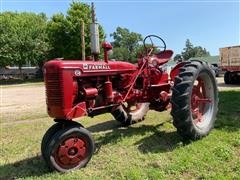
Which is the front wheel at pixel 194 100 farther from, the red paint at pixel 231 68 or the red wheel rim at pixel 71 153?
the red paint at pixel 231 68

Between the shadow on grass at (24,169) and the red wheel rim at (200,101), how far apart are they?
114 inches

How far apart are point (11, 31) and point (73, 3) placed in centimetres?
887

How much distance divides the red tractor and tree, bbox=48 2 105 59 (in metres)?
31.4

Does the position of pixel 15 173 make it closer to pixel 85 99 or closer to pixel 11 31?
pixel 85 99

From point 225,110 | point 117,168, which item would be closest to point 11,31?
point 225,110

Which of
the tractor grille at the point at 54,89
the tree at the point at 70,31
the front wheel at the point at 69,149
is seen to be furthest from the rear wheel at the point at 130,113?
the tree at the point at 70,31

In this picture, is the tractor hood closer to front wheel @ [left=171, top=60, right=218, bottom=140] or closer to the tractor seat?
the tractor seat

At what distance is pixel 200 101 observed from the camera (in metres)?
6.86

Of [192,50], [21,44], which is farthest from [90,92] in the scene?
[192,50]

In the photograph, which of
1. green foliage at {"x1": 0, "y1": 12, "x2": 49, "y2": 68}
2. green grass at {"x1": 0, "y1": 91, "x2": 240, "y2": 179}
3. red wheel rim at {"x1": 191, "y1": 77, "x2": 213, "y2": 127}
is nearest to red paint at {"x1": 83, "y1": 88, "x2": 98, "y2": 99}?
green grass at {"x1": 0, "y1": 91, "x2": 240, "y2": 179}

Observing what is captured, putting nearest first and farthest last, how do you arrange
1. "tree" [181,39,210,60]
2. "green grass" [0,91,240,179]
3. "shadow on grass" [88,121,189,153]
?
"green grass" [0,91,240,179] < "shadow on grass" [88,121,189,153] < "tree" [181,39,210,60]

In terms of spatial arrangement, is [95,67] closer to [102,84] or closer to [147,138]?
[102,84]

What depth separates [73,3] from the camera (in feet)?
135

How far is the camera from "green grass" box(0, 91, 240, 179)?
4836mm
